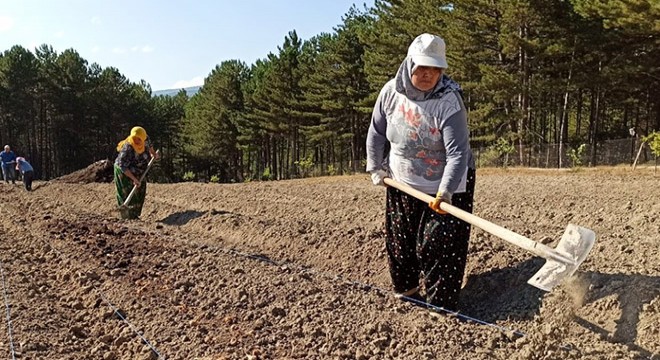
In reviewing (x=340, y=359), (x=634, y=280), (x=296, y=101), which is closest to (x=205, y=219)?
(x=340, y=359)

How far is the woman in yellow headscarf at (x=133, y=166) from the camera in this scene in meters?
8.63

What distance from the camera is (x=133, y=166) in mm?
8789

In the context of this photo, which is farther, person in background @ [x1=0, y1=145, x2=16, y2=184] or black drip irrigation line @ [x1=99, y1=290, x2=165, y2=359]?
person in background @ [x1=0, y1=145, x2=16, y2=184]

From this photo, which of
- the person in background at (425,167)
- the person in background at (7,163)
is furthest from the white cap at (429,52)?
the person in background at (7,163)

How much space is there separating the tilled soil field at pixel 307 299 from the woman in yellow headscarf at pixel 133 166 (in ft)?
6.29

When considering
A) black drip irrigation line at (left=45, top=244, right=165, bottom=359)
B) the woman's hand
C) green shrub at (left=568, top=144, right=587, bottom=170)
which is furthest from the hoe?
green shrub at (left=568, top=144, right=587, bottom=170)

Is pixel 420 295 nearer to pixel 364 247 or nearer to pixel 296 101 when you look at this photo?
pixel 364 247

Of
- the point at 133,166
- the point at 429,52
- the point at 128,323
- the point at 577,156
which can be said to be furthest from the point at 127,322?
the point at 577,156

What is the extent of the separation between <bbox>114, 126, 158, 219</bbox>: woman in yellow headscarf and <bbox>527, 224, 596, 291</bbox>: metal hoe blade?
23.0ft

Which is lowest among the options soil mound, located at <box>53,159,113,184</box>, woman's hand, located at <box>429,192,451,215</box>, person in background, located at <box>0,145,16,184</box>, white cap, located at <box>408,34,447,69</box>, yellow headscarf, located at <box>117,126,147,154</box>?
soil mound, located at <box>53,159,113,184</box>

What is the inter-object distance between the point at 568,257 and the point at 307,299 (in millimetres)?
1767

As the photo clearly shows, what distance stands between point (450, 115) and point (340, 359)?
1506 millimetres

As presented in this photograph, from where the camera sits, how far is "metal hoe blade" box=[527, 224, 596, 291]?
281 cm

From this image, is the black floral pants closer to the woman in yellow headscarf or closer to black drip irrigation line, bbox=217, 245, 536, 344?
black drip irrigation line, bbox=217, 245, 536, 344
